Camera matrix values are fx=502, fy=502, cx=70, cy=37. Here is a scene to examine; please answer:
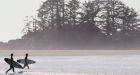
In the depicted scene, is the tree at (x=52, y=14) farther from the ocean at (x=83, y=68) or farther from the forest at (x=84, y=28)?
the ocean at (x=83, y=68)

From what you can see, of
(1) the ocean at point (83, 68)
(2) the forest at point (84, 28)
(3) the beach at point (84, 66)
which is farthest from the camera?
(2) the forest at point (84, 28)

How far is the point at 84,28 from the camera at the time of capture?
96812mm

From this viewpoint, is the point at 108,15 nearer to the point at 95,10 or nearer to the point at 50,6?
the point at 95,10

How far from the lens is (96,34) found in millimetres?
96688

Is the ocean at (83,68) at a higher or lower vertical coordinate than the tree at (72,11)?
lower

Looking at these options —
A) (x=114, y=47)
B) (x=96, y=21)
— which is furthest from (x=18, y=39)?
(x=114, y=47)

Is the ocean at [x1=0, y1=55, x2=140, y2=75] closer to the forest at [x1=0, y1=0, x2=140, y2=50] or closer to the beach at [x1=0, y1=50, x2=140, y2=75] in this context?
the beach at [x1=0, y1=50, x2=140, y2=75]

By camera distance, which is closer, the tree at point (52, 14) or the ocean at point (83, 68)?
the ocean at point (83, 68)

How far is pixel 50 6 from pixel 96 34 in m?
11.8

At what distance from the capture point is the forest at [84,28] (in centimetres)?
9412

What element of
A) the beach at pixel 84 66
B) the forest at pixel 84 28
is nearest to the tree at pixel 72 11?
the forest at pixel 84 28

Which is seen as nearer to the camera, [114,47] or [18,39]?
[114,47]

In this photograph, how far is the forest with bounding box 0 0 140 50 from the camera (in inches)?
3706

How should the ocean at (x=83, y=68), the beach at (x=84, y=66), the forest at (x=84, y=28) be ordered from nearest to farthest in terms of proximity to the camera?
1. the ocean at (x=83, y=68)
2. the beach at (x=84, y=66)
3. the forest at (x=84, y=28)
